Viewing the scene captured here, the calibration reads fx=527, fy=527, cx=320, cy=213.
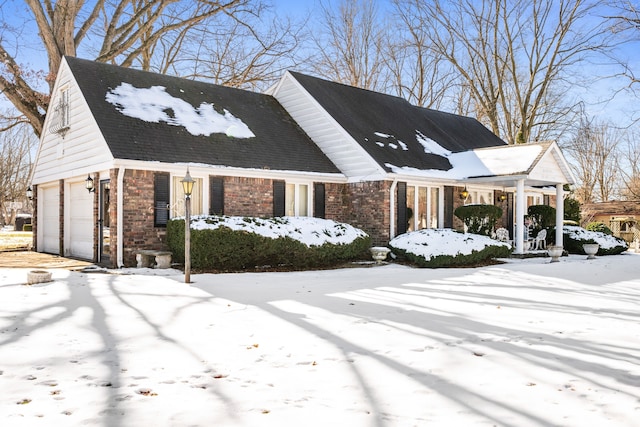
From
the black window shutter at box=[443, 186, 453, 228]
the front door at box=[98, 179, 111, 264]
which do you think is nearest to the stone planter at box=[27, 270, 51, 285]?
the front door at box=[98, 179, 111, 264]

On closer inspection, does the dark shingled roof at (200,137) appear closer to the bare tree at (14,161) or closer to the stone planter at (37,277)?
the stone planter at (37,277)

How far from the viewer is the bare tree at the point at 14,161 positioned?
1515 inches

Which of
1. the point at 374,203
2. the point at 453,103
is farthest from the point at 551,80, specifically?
the point at 374,203

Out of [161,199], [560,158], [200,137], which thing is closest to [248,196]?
[200,137]

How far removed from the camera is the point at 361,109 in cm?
1945

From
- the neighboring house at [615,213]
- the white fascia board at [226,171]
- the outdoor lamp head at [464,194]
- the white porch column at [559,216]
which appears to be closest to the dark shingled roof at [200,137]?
the white fascia board at [226,171]

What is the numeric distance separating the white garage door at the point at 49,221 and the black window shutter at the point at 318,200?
26.2 feet

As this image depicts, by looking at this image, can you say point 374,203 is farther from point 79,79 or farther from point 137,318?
point 137,318

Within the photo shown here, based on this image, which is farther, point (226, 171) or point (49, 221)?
point (49, 221)

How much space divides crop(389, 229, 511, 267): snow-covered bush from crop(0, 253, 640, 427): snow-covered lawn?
447 centimetres

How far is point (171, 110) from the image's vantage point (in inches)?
598

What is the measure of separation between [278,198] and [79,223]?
5.74 meters

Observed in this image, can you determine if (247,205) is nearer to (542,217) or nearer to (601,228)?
(542,217)

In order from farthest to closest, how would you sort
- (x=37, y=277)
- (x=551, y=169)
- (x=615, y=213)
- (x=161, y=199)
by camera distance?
(x=615, y=213) < (x=551, y=169) < (x=161, y=199) < (x=37, y=277)
